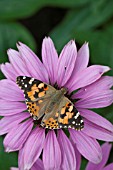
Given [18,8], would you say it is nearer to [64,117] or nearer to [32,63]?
[32,63]

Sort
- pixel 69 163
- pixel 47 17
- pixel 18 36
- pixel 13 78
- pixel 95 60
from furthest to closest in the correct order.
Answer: pixel 47 17, pixel 18 36, pixel 95 60, pixel 13 78, pixel 69 163

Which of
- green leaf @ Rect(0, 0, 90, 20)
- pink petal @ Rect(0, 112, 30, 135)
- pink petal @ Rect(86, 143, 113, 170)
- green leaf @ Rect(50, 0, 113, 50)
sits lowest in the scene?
pink petal @ Rect(86, 143, 113, 170)

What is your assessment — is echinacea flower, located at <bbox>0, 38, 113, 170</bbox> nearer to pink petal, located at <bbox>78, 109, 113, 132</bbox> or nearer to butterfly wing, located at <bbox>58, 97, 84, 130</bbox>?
pink petal, located at <bbox>78, 109, 113, 132</bbox>

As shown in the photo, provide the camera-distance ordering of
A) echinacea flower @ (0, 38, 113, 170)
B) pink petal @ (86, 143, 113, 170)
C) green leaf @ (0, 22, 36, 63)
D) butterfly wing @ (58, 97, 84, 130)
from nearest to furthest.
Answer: butterfly wing @ (58, 97, 84, 130) → echinacea flower @ (0, 38, 113, 170) → pink petal @ (86, 143, 113, 170) → green leaf @ (0, 22, 36, 63)

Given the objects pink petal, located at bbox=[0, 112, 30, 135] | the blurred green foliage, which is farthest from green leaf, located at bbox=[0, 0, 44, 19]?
pink petal, located at bbox=[0, 112, 30, 135]

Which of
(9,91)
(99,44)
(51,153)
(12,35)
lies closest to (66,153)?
(51,153)

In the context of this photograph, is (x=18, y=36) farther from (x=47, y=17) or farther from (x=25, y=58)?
(x=25, y=58)

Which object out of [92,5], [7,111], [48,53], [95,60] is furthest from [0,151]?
[92,5]

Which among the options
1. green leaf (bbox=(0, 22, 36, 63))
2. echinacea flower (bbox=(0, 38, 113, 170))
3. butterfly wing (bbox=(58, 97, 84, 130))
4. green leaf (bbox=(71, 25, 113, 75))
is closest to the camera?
butterfly wing (bbox=(58, 97, 84, 130))
